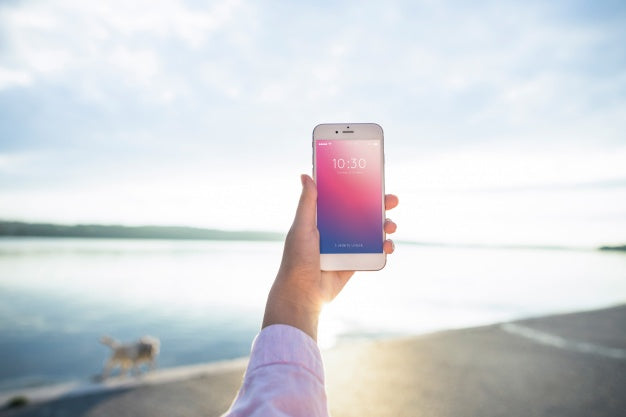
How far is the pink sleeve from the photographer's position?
80cm

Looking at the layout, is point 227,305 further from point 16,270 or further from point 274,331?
point 16,270

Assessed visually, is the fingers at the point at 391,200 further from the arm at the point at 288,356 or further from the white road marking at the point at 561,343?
the white road marking at the point at 561,343

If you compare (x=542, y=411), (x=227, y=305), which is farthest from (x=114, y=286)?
(x=542, y=411)

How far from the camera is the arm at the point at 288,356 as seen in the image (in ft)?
2.68

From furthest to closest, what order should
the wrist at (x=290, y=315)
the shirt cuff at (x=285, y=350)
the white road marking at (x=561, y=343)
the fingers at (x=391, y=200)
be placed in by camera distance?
the white road marking at (x=561, y=343), the fingers at (x=391, y=200), the wrist at (x=290, y=315), the shirt cuff at (x=285, y=350)

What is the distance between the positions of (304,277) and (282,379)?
65 cm

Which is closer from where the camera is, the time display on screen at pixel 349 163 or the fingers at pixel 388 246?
the fingers at pixel 388 246

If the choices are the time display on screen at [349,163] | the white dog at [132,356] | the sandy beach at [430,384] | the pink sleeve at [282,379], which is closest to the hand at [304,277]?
the pink sleeve at [282,379]

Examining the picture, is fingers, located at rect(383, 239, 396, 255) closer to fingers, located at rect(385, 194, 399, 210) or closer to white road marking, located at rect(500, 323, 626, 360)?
fingers, located at rect(385, 194, 399, 210)

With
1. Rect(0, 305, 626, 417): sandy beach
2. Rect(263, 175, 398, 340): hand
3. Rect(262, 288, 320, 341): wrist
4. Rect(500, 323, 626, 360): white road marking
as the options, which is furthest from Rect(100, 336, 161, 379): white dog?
Rect(500, 323, 626, 360): white road marking

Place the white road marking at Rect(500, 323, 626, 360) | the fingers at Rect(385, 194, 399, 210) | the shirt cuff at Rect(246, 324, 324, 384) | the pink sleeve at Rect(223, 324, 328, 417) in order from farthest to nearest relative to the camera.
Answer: the white road marking at Rect(500, 323, 626, 360)
the fingers at Rect(385, 194, 399, 210)
the shirt cuff at Rect(246, 324, 324, 384)
the pink sleeve at Rect(223, 324, 328, 417)

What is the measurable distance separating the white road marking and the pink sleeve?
6.39 m

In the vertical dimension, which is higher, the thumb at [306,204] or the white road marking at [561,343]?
the thumb at [306,204]

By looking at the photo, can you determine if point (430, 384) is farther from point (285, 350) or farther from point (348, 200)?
point (285, 350)
